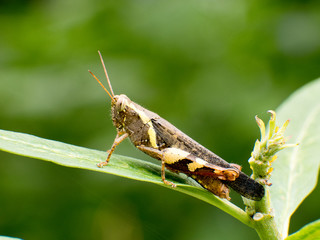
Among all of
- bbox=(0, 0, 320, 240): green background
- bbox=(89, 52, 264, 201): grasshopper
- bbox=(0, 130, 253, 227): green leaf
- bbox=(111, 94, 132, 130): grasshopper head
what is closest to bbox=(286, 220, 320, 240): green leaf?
bbox=(0, 130, 253, 227): green leaf

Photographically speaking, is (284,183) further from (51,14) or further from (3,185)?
(51,14)

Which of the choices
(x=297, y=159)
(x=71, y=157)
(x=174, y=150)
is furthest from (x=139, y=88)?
(x=71, y=157)

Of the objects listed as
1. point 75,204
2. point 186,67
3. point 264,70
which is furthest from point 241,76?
point 75,204

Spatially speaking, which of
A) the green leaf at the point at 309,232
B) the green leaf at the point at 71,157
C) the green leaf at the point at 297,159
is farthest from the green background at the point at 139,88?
the green leaf at the point at 309,232

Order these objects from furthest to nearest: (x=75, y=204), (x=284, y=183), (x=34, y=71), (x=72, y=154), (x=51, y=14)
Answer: (x=51, y=14)
(x=34, y=71)
(x=75, y=204)
(x=284, y=183)
(x=72, y=154)

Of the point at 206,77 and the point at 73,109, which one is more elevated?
the point at 206,77
